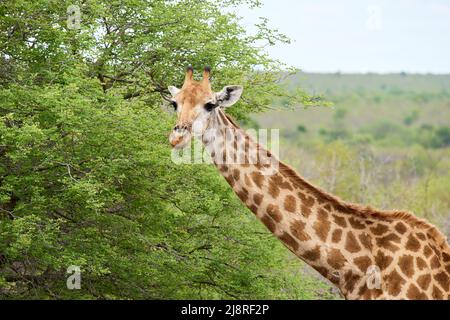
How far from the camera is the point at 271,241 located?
1045 inches

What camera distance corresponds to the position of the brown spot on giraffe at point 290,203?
39.0 ft

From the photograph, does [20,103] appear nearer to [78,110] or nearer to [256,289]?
[78,110]

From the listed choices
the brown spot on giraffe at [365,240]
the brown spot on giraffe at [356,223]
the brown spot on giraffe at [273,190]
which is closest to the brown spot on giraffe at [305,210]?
the brown spot on giraffe at [273,190]

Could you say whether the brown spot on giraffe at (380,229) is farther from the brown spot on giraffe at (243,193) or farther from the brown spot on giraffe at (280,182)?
the brown spot on giraffe at (243,193)

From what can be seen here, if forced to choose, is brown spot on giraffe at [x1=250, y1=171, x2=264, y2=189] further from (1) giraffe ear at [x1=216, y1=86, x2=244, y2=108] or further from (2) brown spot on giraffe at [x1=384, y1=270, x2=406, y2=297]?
(2) brown spot on giraffe at [x1=384, y1=270, x2=406, y2=297]

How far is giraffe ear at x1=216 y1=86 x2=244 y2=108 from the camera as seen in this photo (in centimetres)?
1243

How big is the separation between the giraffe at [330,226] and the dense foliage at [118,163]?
8363 millimetres

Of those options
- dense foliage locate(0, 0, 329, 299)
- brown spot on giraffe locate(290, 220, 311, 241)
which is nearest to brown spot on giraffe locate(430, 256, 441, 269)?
brown spot on giraffe locate(290, 220, 311, 241)

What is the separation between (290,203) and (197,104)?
1.65 meters

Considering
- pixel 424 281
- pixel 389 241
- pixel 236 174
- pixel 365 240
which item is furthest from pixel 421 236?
pixel 236 174

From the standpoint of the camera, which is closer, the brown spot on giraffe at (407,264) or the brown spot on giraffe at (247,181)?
the brown spot on giraffe at (407,264)

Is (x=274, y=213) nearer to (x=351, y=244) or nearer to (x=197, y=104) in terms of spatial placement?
(x=351, y=244)

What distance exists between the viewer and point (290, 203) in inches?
469
